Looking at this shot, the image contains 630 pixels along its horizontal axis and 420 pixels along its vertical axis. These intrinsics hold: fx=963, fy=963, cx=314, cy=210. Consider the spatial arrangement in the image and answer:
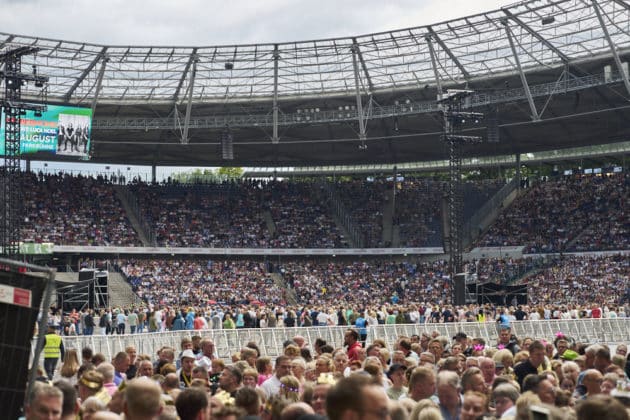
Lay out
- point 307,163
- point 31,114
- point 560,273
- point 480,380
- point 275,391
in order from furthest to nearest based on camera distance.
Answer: point 307,163, point 560,273, point 31,114, point 275,391, point 480,380

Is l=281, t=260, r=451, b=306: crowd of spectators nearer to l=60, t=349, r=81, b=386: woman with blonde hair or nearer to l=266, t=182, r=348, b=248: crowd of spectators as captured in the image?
l=266, t=182, r=348, b=248: crowd of spectators

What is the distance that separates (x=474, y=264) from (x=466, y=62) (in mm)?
13228

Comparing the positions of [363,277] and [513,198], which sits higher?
[513,198]

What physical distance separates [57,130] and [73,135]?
89 cm

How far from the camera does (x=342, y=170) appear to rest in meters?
72.2

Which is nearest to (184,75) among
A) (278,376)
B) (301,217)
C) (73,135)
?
(73,135)

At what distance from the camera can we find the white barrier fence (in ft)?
79.0

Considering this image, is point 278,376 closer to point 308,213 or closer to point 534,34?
point 534,34

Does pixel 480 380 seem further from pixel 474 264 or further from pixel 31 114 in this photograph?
pixel 474 264

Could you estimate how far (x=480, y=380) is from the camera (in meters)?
9.43

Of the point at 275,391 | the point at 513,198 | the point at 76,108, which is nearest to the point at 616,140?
the point at 513,198

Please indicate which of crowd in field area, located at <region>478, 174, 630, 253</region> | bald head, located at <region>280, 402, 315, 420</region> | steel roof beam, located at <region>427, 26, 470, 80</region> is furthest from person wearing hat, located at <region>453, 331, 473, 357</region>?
crowd in field area, located at <region>478, 174, 630, 253</region>

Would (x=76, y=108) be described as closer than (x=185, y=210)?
Yes

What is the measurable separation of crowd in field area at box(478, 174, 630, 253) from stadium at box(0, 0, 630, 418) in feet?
0.50
